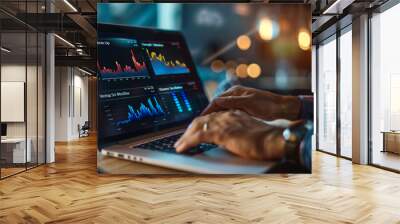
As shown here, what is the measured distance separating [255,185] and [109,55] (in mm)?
3188

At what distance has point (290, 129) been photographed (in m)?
6.06

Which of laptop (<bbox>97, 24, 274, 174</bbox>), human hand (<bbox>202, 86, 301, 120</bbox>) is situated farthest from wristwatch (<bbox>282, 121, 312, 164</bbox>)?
laptop (<bbox>97, 24, 274, 174</bbox>)

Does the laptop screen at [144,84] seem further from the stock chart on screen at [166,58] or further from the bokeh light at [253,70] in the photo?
the bokeh light at [253,70]

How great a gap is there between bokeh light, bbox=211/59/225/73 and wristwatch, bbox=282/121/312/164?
148cm

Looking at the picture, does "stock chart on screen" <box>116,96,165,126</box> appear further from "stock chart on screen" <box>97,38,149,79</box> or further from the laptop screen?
"stock chart on screen" <box>97,38,149,79</box>

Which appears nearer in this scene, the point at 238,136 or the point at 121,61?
the point at 238,136

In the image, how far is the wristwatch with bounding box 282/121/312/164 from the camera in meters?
6.07

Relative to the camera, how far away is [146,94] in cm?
618

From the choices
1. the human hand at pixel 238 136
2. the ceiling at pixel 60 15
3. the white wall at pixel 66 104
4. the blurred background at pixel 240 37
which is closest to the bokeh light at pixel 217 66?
the blurred background at pixel 240 37

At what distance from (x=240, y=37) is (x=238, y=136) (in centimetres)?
168

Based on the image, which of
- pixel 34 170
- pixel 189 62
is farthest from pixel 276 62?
pixel 34 170

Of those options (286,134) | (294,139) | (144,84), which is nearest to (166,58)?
(144,84)

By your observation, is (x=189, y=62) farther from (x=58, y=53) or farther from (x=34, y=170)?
(x=58, y=53)

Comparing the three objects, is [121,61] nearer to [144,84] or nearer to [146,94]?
[144,84]
